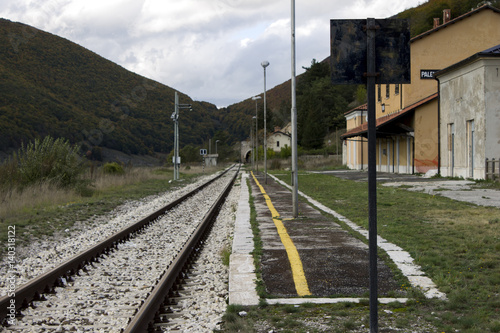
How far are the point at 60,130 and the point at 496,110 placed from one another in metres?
46.1

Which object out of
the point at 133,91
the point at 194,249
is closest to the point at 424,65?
the point at 194,249

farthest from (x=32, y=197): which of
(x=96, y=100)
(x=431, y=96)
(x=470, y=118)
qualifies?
(x=96, y=100)

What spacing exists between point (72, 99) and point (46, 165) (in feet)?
160

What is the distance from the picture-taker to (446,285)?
597cm

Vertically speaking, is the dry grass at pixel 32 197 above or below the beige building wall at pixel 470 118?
below

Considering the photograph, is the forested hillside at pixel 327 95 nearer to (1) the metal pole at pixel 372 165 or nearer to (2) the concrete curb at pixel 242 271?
(2) the concrete curb at pixel 242 271

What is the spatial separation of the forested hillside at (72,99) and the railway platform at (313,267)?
4154 centimetres

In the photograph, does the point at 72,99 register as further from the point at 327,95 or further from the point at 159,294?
the point at 159,294

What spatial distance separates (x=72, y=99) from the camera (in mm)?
66250

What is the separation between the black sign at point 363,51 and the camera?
14.2ft

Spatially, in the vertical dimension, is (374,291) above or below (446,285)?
above

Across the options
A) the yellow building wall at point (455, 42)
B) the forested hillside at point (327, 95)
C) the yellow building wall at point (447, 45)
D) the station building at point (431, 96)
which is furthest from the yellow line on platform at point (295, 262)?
the forested hillside at point (327, 95)

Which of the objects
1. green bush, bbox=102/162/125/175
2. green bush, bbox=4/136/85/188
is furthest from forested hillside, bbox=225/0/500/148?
green bush, bbox=4/136/85/188

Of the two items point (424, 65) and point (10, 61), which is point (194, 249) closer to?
point (424, 65)
